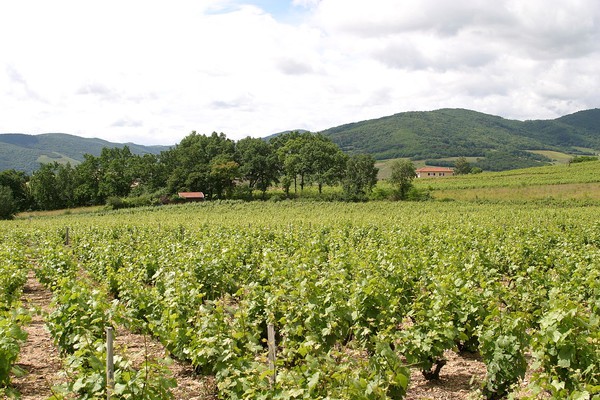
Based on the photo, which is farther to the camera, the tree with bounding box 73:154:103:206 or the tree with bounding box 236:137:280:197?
the tree with bounding box 73:154:103:206

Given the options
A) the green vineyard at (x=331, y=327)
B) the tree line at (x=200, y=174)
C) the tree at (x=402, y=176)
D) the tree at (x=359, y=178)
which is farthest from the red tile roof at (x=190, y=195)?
the green vineyard at (x=331, y=327)

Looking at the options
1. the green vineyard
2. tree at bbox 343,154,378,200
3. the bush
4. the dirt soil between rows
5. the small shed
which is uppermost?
tree at bbox 343,154,378,200

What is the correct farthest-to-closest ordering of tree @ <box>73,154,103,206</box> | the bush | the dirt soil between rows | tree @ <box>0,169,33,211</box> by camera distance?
tree @ <box>0,169,33,211</box>
tree @ <box>73,154,103,206</box>
the bush
the dirt soil between rows

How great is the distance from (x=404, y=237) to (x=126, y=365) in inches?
512

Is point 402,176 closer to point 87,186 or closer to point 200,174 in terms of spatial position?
point 200,174

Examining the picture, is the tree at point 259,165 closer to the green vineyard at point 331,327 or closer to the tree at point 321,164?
the tree at point 321,164

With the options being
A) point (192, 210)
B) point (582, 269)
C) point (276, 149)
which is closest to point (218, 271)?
point (582, 269)

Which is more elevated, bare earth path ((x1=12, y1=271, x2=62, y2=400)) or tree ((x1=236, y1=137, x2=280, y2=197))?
tree ((x1=236, y1=137, x2=280, y2=197))

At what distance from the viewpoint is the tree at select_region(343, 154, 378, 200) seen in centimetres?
5759

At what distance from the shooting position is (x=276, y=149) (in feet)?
234

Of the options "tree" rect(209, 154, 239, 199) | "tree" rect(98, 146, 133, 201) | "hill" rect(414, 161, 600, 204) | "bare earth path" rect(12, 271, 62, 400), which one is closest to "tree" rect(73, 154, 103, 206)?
"tree" rect(98, 146, 133, 201)

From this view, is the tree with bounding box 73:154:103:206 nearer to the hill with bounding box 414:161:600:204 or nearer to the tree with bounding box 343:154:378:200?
the tree with bounding box 343:154:378:200

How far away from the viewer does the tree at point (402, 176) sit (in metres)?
57.0

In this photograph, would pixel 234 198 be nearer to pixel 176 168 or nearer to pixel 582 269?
pixel 176 168
